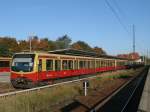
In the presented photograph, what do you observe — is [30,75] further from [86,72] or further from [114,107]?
[86,72]

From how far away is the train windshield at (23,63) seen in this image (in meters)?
23.3

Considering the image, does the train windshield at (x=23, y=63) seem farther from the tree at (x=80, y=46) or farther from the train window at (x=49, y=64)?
the tree at (x=80, y=46)

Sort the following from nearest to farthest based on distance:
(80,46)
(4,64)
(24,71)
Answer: (24,71)
(4,64)
(80,46)

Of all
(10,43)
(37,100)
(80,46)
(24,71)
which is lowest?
(37,100)

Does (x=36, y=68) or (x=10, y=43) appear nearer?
(x=36, y=68)

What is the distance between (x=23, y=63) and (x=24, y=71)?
2.16ft

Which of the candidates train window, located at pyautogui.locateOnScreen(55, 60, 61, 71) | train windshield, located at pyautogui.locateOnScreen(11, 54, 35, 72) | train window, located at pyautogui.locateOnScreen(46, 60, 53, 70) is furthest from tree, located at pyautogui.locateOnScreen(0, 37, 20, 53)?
train windshield, located at pyautogui.locateOnScreen(11, 54, 35, 72)

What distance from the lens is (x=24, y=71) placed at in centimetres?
2348

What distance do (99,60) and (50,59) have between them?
2491 cm

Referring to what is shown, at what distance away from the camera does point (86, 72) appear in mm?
40406

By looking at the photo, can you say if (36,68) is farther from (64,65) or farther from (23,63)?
(64,65)

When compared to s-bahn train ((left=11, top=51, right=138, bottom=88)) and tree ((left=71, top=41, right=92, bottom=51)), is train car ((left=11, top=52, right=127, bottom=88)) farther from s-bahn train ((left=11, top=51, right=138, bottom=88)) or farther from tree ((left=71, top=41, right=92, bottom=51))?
tree ((left=71, top=41, right=92, bottom=51))

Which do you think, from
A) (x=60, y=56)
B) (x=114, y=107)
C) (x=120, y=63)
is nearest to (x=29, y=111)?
(x=114, y=107)

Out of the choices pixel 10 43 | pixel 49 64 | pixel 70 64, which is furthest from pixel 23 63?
pixel 10 43
